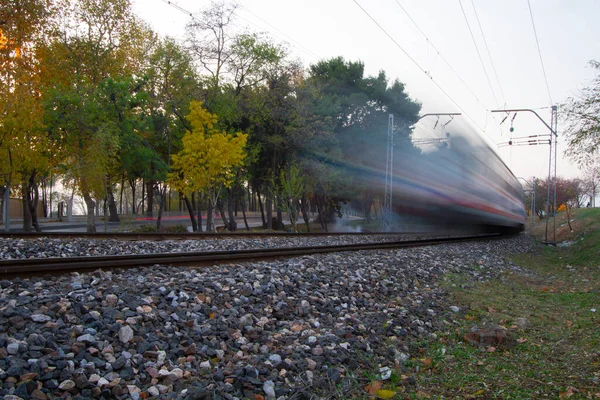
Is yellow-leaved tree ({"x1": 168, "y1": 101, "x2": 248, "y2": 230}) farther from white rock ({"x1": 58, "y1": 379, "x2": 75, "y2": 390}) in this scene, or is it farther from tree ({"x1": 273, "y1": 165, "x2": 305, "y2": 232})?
white rock ({"x1": 58, "y1": 379, "x2": 75, "y2": 390})

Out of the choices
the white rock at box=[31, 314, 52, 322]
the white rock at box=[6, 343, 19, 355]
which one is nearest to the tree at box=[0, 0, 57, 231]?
the white rock at box=[31, 314, 52, 322]

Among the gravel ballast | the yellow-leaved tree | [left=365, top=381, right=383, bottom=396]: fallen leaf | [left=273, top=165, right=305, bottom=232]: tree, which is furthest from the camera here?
[left=273, top=165, right=305, bottom=232]: tree

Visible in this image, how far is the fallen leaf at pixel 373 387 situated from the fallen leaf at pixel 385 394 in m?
0.05

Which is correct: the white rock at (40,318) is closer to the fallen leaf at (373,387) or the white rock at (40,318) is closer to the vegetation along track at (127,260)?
the vegetation along track at (127,260)

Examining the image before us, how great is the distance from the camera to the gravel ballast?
3465 mm

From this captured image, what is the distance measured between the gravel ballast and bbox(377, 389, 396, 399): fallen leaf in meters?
0.28

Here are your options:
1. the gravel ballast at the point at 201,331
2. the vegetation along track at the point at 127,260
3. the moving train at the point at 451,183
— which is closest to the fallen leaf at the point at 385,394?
the gravel ballast at the point at 201,331

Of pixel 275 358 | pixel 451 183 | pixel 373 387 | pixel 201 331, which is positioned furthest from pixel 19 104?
pixel 373 387

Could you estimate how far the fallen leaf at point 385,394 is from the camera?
4039 mm

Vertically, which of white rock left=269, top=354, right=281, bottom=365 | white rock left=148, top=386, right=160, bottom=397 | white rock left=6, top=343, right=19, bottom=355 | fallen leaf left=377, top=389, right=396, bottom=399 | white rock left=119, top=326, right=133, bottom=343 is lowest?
fallen leaf left=377, top=389, right=396, bottom=399

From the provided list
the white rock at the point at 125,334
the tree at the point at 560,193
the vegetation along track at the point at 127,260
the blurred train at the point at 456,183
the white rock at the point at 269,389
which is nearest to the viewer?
the white rock at the point at 269,389

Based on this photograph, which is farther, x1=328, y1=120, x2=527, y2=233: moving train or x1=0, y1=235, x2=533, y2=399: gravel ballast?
x1=328, y1=120, x2=527, y2=233: moving train

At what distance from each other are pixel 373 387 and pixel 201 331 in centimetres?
175

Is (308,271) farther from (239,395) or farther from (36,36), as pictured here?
(36,36)
